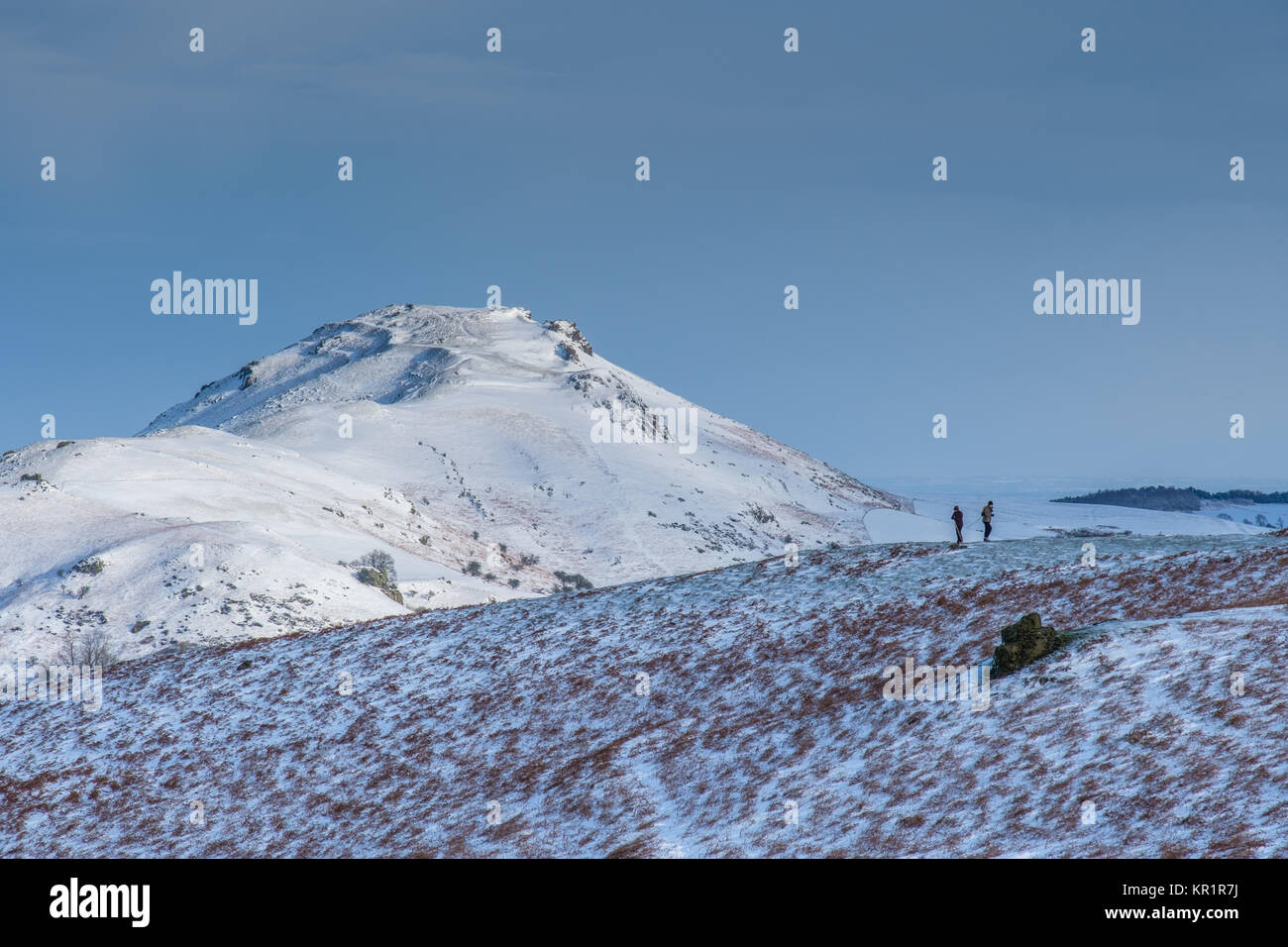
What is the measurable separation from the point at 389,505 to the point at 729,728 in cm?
8935

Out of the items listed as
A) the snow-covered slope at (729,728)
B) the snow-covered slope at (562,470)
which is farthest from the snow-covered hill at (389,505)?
the snow-covered slope at (729,728)

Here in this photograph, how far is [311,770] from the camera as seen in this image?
84.1 feet

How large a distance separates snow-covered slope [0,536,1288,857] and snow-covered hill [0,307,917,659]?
23.4m

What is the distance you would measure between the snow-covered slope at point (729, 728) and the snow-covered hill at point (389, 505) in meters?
23.4

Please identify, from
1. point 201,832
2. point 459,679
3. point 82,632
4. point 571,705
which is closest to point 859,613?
point 571,705

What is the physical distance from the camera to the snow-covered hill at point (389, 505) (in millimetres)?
58094

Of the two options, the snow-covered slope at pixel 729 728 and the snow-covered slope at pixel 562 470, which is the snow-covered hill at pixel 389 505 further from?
the snow-covered slope at pixel 729 728

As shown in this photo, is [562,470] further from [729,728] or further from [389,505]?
[729,728]

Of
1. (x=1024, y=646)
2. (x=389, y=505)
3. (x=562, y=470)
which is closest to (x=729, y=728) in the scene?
(x=1024, y=646)

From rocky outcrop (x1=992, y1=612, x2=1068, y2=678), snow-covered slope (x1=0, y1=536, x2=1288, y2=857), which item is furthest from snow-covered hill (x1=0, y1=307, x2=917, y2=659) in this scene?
rocky outcrop (x1=992, y1=612, x2=1068, y2=678)

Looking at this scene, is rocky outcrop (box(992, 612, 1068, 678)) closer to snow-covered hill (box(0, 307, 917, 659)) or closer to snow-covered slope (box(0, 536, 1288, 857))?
snow-covered slope (box(0, 536, 1288, 857))

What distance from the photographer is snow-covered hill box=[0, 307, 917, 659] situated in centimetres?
5809

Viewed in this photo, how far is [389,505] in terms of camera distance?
108125 mm
